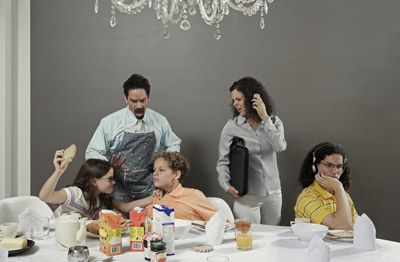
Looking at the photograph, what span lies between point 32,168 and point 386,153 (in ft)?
9.55

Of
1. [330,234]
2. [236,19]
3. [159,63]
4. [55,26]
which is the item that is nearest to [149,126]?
[159,63]

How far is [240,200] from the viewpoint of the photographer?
12.1 ft

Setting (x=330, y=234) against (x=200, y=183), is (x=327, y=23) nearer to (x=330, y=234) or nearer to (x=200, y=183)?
(x=200, y=183)

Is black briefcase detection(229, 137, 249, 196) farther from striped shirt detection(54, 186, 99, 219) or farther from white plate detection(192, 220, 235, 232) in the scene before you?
striped shirt detection(54, 186, 99, 219)

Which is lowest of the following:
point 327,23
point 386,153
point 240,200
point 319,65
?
point 240,200

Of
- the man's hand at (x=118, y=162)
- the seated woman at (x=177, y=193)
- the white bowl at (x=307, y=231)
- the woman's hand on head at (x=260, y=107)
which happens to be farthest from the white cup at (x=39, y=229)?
the woman's hand on head at (x=260, y=107)

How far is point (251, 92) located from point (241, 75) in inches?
17.2

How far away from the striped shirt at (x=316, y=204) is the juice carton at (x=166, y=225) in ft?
2.76

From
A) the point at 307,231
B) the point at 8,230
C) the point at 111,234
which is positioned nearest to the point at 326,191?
the point at 307,231

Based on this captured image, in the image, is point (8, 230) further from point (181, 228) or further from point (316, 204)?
point (316, 204)

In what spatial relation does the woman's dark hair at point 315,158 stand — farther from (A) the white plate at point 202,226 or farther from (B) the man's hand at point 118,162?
(B) the man's hand at point 118,162

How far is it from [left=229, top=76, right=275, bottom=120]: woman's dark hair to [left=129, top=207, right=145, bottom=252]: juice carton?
156 centimetres

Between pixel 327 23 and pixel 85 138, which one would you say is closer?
pixel 327 23

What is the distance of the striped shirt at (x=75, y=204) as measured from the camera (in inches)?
118
